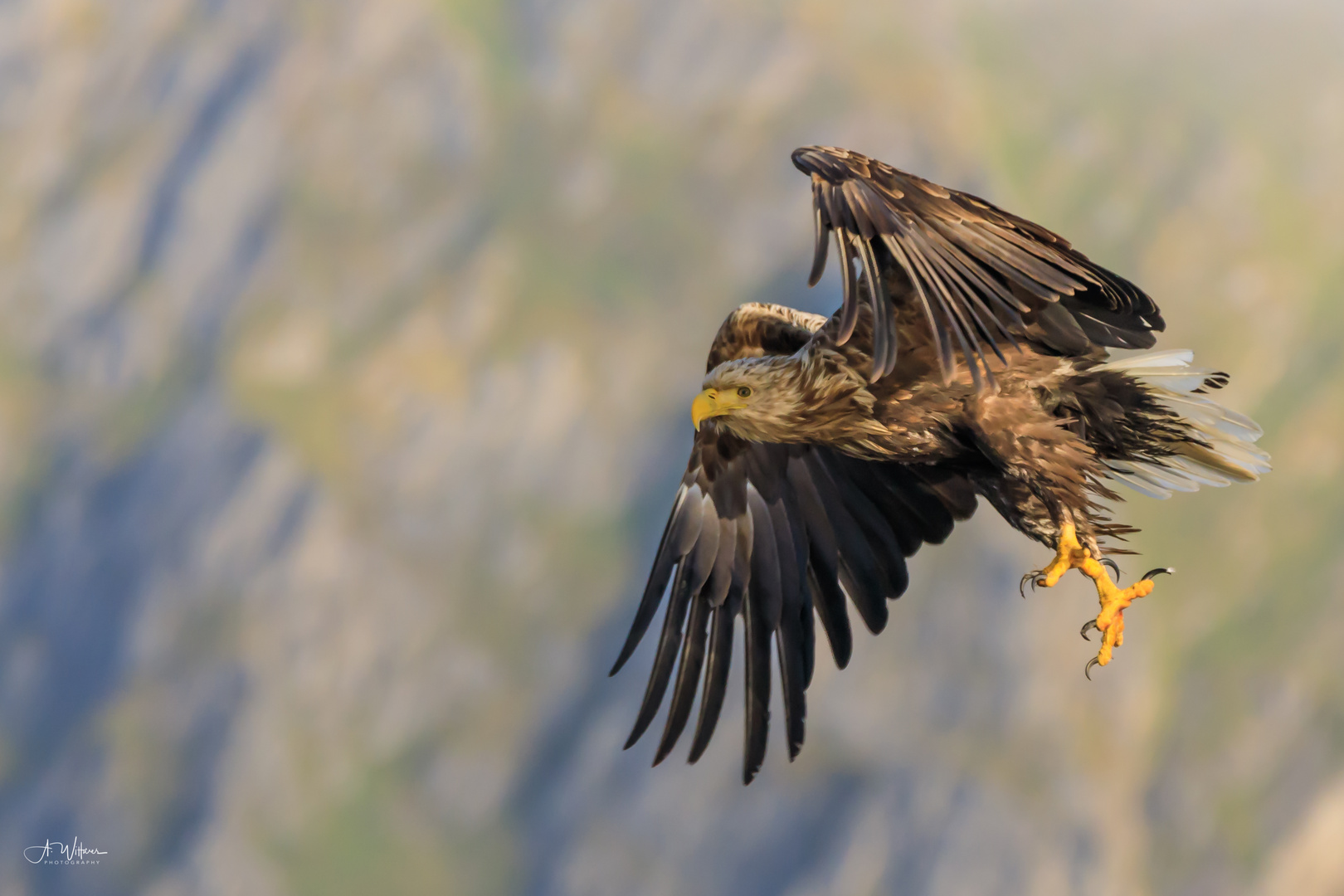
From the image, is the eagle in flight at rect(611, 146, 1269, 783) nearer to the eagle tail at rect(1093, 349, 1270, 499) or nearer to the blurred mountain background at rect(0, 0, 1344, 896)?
the eagle tail at rect(1093, 349, 1270, 499)

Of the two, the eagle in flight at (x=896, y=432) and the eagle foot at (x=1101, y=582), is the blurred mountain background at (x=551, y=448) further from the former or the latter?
the eagle foot at (x=1101, y=582)

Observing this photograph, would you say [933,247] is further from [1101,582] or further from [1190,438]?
[1190,438]

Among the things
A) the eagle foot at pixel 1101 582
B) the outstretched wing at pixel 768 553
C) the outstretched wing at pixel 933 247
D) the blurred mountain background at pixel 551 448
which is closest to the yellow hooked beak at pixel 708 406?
the outstretched wing at pixel 768 553

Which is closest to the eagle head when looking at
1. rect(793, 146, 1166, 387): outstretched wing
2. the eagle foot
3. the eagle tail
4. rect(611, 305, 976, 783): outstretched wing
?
rect(611, 305, 976, 783): outstretched wing

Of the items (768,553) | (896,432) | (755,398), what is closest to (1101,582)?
(896,432)

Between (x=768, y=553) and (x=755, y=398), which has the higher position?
(x=755, y=398)

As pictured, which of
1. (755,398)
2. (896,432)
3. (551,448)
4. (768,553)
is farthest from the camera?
(551,448)

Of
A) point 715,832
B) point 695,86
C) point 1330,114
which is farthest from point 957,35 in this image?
point 715,832
